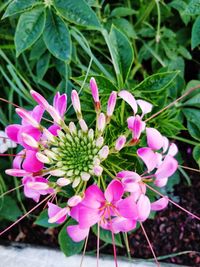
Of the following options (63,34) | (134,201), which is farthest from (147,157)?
(63,34)

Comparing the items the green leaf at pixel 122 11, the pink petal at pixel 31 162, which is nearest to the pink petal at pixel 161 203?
the pink petal at pixel 31 162

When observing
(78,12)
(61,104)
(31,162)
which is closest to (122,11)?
(78,12)

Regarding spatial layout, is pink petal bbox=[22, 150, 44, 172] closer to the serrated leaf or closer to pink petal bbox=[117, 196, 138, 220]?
pink petal bbox=[117, 196, 138, 220]

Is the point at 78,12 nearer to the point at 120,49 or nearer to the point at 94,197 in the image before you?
the point at 120,49

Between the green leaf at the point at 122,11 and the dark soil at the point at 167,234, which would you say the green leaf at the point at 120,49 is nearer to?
the green leaf at the point at 122,11

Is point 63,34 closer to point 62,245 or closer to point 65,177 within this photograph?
point 65,177

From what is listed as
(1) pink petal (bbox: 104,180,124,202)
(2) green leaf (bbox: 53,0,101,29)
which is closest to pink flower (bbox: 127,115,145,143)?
(1) pink petal (bbox: 104,180,124,202)
